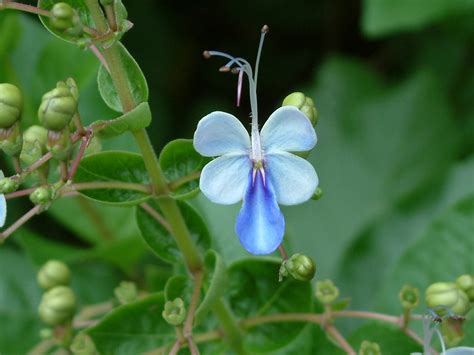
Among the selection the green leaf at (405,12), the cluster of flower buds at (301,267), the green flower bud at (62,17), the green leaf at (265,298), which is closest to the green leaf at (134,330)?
the green leaf at (265,298)

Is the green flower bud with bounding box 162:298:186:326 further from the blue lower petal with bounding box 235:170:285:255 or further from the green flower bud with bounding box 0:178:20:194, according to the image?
the green flower bud with bounding box 0:178:20:194

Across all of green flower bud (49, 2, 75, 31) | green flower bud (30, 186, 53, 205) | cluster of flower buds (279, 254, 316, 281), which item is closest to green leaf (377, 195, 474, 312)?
cluster of flower buds (279, 254, 316, 281)

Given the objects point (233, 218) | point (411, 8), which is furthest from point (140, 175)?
point (411, 8)

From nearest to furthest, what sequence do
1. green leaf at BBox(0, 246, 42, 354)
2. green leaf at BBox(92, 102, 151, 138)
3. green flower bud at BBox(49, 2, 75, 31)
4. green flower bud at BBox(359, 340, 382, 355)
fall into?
green flower bud at BBox(49, 2, 75, 31)
green leaf at BBox(92, 102, 151, 138)
green flower bud at BBox(359, 340, 382, 355)
green leaf at BBox(0, 246, 42, 354)

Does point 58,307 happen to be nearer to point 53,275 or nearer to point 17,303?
point 53,275

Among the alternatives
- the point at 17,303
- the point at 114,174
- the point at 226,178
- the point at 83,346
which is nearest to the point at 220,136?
the point at 226,178

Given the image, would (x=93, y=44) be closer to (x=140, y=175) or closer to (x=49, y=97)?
(x=49, y=97)
